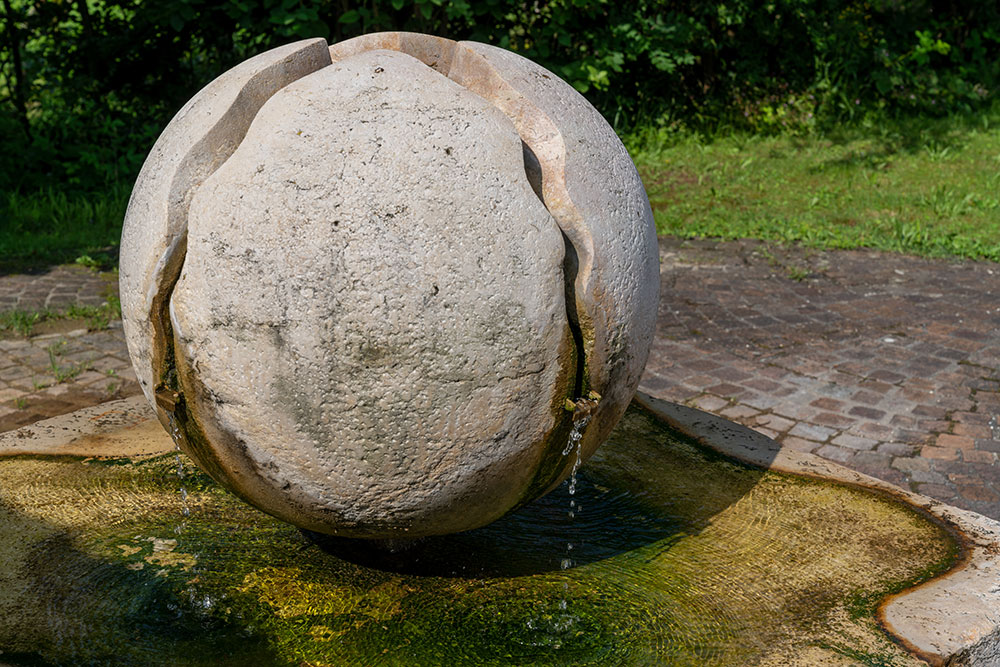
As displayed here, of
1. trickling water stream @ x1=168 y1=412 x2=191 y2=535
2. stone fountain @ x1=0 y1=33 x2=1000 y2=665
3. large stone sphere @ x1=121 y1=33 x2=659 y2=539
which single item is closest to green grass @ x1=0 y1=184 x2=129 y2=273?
trickling water stream @ x1=168 y1=412 x2=191 y2=535

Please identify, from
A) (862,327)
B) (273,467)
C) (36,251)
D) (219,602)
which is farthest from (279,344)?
(36,251)

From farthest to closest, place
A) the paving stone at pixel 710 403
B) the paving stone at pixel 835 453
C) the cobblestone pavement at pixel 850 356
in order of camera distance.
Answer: the paving stone at pixel 710 403
the cobblestone pavement at pixel 850 356
the paving stone at pixel 835 453

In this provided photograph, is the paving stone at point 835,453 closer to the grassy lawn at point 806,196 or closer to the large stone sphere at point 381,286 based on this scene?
the large stone sphere at point 381,286

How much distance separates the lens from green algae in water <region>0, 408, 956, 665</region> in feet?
10.7

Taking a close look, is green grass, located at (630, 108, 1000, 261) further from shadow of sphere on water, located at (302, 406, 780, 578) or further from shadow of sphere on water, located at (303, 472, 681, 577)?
shadow of sphere on water, located at (303, 472, 681, 577)

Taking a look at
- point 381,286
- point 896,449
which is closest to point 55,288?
point 381,286

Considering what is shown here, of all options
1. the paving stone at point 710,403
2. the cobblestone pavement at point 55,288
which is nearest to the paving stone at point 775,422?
the paving stone at point 710,403

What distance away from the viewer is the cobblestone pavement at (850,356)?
17.0ft

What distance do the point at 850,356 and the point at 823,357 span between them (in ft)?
0.55

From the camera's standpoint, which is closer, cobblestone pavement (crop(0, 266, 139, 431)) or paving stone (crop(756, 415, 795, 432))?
paving stone (crop(756, 415, 795, 432))

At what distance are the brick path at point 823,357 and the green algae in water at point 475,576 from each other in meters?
0.96

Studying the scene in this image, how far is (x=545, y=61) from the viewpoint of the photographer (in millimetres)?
10711

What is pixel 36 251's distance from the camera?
27.5 feet

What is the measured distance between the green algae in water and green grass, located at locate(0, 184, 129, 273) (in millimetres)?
4217
